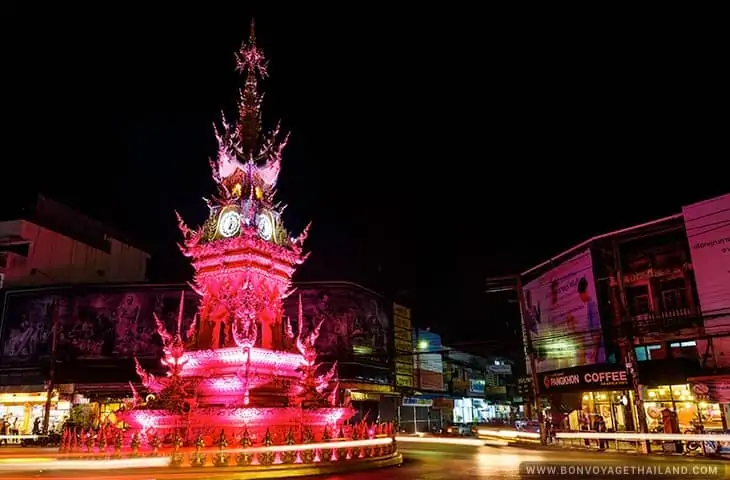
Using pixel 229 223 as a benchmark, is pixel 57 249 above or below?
above

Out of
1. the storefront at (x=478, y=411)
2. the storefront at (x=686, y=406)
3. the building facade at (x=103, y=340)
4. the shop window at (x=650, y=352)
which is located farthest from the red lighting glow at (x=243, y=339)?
the storefront at (x=478, y=411)

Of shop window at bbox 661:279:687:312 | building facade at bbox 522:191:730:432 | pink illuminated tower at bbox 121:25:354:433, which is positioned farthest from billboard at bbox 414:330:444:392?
pink illuminated tower at bbox 121:25:354:433

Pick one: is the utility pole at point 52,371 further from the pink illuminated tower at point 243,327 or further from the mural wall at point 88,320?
the pink illuminated tower at point 243,327

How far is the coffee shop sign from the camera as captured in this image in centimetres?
3141

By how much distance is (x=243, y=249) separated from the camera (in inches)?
811

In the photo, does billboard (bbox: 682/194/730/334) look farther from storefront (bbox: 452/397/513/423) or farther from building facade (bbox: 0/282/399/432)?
storefront (bbox: 452/397/513/423)

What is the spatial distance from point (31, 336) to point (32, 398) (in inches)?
198

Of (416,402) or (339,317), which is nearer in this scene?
(339,317)

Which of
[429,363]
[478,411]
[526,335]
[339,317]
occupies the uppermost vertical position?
[339,317]

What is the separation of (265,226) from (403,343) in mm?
36565

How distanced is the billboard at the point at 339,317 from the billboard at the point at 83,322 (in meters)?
9.59

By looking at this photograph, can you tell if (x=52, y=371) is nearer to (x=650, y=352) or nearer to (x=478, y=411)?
(x=650, y=352)

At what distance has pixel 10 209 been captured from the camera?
4772 centimetres

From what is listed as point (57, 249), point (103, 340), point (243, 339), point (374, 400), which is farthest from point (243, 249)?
point (57, 249)
